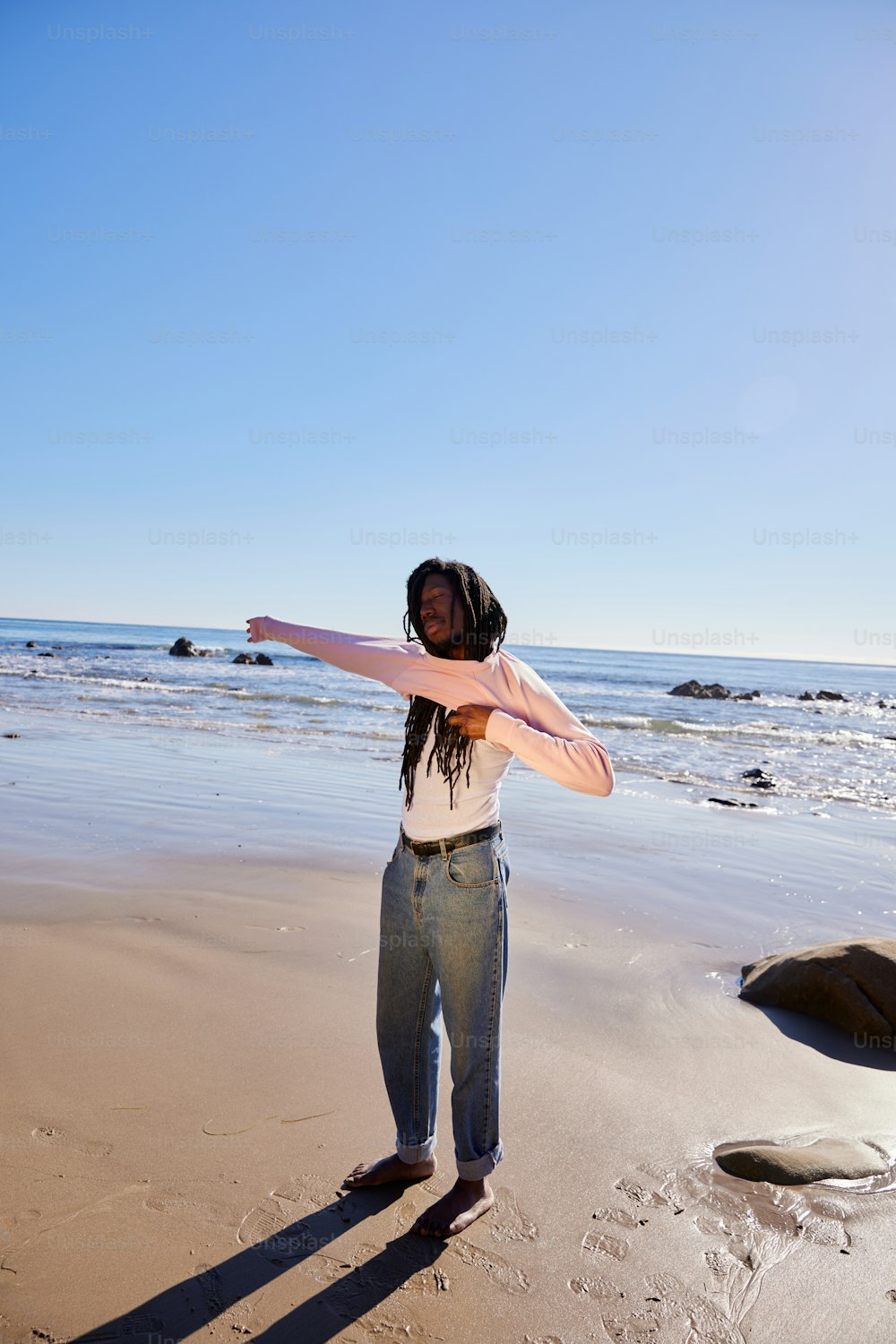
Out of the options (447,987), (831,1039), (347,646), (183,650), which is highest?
(347,646)

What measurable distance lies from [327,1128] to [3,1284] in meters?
1.25

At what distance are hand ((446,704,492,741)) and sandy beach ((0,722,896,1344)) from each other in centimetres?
176

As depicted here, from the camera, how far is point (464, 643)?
8.95ft

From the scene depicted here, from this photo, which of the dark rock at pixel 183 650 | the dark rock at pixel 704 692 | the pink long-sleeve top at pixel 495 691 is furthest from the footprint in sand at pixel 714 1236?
the dark rock at pixel 183 650

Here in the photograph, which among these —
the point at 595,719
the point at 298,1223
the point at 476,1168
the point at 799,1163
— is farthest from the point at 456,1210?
the point at 595,719

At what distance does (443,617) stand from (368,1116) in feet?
7.30

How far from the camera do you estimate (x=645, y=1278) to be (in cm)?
259

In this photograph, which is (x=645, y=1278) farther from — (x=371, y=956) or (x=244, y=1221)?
(x=371, y=956)

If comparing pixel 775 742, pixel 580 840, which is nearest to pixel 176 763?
pixel 580 840

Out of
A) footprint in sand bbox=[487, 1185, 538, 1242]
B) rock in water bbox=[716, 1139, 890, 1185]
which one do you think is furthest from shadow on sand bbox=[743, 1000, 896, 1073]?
footprint in sand bbox=[487, 1185, 538, 1242]

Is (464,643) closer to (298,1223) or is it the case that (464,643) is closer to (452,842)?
(452,842)

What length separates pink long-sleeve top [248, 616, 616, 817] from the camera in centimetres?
244

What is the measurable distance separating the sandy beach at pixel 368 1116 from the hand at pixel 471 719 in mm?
1763

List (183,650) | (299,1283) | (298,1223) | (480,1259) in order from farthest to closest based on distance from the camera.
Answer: (183,650), (298,1223), (480,1259), (299,1283)
